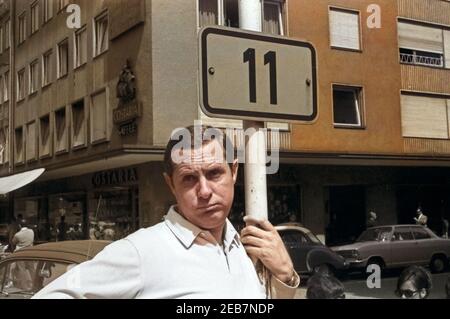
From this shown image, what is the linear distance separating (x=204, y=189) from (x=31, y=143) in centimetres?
1833

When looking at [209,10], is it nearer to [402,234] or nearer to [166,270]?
[402,234]

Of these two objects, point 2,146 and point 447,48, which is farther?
point 2,146

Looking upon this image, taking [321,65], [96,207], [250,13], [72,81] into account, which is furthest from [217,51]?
[72,81]

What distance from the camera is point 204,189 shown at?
5.06 ft

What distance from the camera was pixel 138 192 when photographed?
13.2 m

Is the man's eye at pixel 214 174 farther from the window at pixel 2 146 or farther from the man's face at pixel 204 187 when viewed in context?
the window at pixel 2 146

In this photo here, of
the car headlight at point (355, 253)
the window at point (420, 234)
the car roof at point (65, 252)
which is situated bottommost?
the car headlight at point (355, 253)

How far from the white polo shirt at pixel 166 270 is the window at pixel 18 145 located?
60.7 feet

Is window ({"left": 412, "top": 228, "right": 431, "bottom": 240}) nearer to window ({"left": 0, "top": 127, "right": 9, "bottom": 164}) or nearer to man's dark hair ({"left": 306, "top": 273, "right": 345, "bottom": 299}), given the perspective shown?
man's dark hair ({"left": 306, "top": 273, "right": 345, "bottom": 299})

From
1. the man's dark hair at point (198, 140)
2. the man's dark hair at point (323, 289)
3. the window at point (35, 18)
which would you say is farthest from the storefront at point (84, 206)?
the man's dark hair at point (198, 140)

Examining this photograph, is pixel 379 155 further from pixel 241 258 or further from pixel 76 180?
pixel 241 258

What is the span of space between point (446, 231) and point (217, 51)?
1670 centimetres

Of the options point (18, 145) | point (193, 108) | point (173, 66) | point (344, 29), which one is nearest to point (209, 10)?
point (173, 66)

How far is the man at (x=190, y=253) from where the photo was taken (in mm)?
1415
